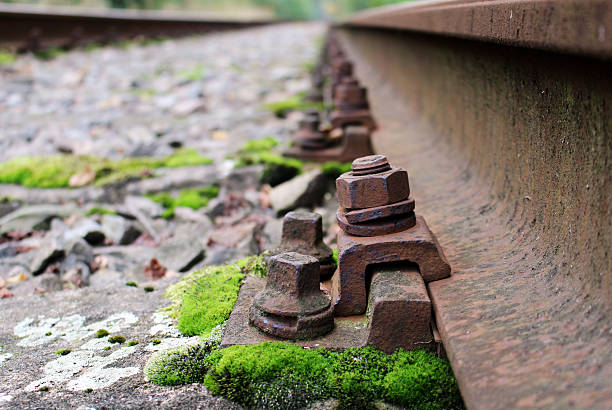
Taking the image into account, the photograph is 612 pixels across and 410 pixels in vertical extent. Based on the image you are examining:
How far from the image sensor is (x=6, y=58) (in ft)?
24.7

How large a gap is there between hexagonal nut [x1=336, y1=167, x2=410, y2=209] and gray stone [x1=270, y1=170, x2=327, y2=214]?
1.22m

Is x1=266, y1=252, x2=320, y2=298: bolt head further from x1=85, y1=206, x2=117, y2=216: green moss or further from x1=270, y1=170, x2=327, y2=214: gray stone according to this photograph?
x1=85, y1=206, x2=117, y2=216: green moss

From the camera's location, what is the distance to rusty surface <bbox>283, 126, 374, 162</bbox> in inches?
125

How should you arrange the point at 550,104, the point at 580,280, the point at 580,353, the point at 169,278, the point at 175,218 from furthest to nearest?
the point at 175,218 < the point at 169,278 < the point at 550,104 < the point at 580,280 < the point at 580,353

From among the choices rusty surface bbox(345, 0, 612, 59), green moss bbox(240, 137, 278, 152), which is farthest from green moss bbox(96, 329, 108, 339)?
green moss bbox(240, 137, 278, 152)

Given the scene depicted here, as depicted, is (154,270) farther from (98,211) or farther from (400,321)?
(400,321)

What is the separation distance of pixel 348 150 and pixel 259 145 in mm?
Result: 829

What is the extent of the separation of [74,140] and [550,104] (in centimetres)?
352

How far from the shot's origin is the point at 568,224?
50.1 inches

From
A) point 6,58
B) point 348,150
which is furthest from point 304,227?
point 6,58

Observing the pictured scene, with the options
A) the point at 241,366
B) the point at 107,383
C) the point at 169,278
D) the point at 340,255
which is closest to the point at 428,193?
the point at 340,255

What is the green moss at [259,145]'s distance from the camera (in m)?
3.80

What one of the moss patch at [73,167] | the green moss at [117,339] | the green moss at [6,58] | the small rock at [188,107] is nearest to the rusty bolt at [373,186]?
the green moss at [117,339]

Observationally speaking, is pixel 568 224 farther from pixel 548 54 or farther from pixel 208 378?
pixel 208 378
